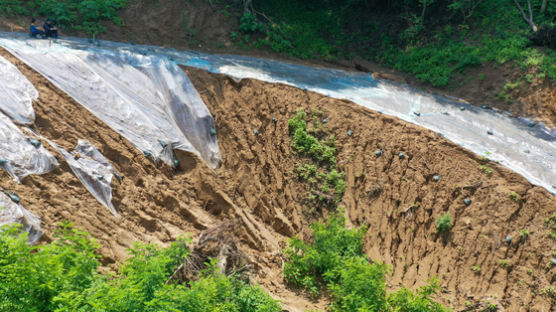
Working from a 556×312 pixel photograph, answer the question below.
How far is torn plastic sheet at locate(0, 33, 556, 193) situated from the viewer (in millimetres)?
10008

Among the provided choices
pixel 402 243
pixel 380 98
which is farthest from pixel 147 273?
pixel 380 98

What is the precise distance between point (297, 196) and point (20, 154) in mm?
6051

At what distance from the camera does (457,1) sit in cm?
1551

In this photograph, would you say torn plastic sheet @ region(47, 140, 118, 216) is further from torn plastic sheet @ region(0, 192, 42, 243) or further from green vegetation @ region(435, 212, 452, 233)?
green vegetation @ region(435, 212, 452, 233)

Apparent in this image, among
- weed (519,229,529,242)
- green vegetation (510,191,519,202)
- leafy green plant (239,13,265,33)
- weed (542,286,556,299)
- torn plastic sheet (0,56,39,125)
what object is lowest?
weed (542,286,556,299)

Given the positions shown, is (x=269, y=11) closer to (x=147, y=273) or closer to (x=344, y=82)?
(x=344, y=82)

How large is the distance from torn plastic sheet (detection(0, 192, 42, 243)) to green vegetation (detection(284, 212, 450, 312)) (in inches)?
194

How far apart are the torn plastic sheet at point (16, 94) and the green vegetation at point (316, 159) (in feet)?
19.8

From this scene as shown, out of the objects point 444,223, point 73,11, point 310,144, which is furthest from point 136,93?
point 444,223

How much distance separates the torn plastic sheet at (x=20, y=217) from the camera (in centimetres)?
662

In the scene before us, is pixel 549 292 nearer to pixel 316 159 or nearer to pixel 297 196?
pixel 297 196

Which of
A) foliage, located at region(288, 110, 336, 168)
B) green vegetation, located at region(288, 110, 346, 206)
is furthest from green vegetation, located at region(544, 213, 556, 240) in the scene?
foliage, located at region(288, 110, 336, 168)

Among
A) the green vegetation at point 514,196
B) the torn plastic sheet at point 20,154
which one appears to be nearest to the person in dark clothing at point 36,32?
the torn plastic sheet at point 20,154

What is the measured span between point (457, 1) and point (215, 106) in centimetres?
Answer: 1002
